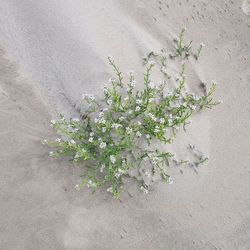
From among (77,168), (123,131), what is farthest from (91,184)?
(123,131)

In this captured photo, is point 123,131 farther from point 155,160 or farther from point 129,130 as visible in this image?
point 155,160

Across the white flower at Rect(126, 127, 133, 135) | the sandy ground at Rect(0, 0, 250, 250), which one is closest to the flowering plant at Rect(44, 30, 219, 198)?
the white flower at Rect(126, 127, 133, 135)

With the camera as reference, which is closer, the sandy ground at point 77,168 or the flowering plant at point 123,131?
the flowering plant at point 123,131

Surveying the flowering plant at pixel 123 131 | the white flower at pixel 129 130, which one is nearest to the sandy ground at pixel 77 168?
the flowering plant at pixel 123 131

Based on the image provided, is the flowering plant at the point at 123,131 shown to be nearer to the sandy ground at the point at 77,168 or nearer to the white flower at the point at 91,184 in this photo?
the white flower at the point at 91,184

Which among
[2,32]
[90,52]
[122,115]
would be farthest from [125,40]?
[2,32]

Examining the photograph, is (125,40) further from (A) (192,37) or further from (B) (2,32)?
(B) (2,32)

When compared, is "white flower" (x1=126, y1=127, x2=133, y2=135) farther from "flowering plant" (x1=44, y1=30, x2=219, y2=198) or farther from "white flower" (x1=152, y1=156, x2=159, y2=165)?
"white flower" (x1=152, y1=156, x2=159, y2=165)

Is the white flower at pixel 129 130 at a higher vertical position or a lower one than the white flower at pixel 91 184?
higher
